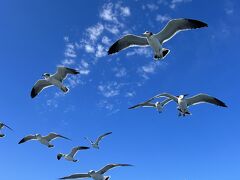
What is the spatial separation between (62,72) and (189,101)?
738cm

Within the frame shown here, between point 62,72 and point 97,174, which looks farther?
point 62,72

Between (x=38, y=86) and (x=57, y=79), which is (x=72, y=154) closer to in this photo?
(x=38, y=86)

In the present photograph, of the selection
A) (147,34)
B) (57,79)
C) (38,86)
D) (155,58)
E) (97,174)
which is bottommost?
(97,174)

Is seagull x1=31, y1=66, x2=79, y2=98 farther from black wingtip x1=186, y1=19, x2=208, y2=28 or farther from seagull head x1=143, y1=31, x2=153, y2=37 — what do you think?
black wingtip x1=186, y1=19, x2=208, y2=28

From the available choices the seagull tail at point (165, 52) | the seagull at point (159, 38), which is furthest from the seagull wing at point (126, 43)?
the seagull tail at point (165, 52)

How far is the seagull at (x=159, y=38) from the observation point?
2292 cm

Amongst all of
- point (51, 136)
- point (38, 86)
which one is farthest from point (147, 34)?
point (51, 136)

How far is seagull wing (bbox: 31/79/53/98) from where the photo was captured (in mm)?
29562

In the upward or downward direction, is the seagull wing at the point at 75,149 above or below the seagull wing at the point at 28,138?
above

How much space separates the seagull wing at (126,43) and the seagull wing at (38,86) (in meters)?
6.88

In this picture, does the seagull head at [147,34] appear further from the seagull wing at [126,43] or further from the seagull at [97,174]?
the seagull at [97,174]

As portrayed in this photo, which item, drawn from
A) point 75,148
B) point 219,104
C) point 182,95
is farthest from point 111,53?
point 75,148

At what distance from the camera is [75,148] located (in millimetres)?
33031

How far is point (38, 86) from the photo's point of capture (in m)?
29.9
